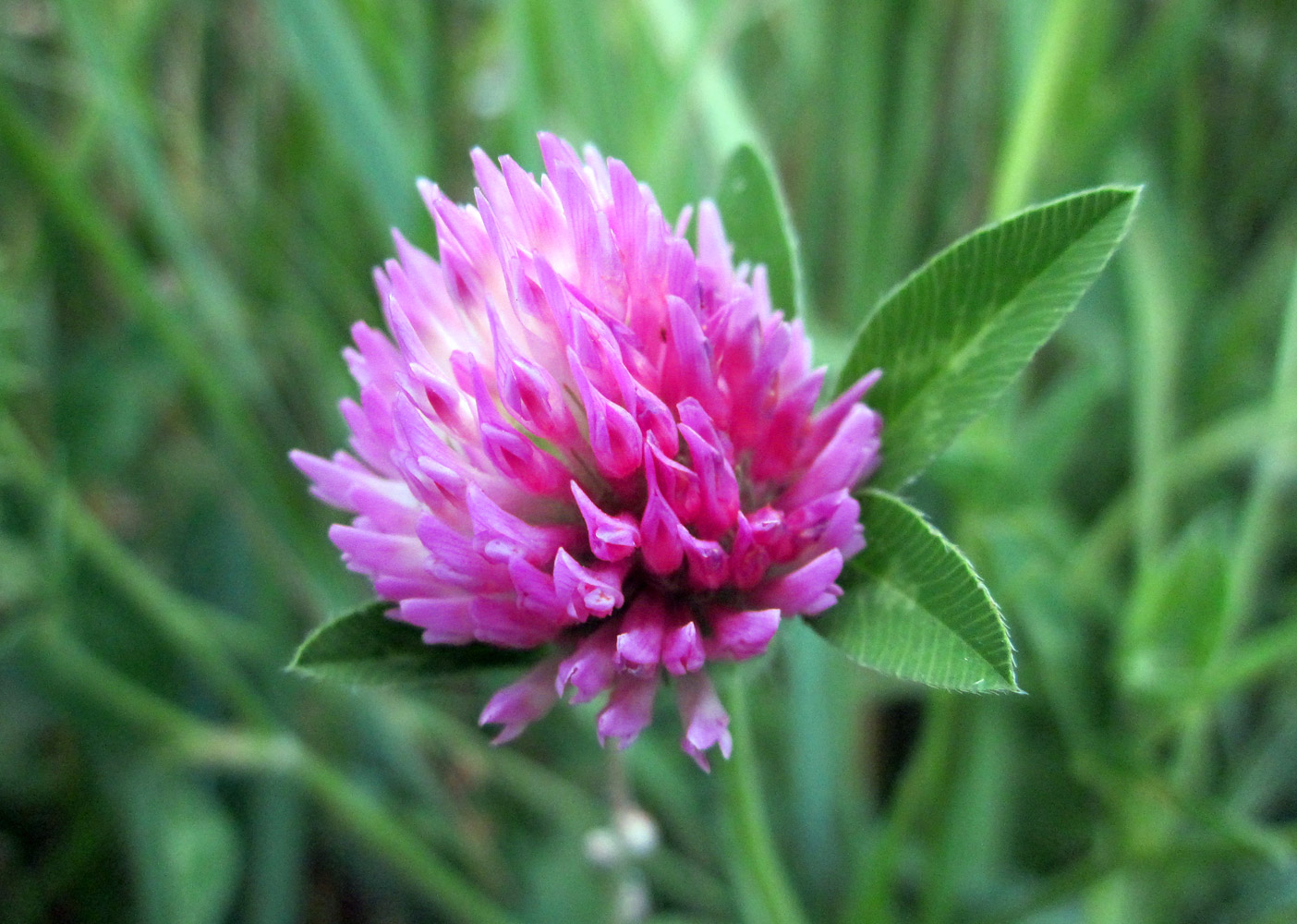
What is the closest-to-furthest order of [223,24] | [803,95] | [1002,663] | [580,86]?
[1002,663]
[580,86]
[803,95]
[223,24]

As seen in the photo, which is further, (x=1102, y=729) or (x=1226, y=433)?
(x=1226, y=433)

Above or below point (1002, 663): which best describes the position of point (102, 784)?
below

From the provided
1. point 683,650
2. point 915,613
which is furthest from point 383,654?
point 915,613

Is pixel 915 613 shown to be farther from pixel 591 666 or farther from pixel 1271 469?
pixel 1271 469

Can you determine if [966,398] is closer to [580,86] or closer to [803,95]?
[580,86]

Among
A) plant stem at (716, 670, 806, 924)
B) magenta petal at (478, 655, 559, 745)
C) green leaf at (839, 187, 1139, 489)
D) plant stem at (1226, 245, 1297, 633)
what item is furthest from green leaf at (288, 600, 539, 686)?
plant stem at (1226, 245, 1297, 633)

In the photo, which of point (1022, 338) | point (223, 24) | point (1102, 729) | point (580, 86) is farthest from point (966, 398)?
point (223, 24)

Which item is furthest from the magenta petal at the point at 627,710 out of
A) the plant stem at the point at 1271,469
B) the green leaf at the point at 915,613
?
the plant stem at the point at 1271,469
